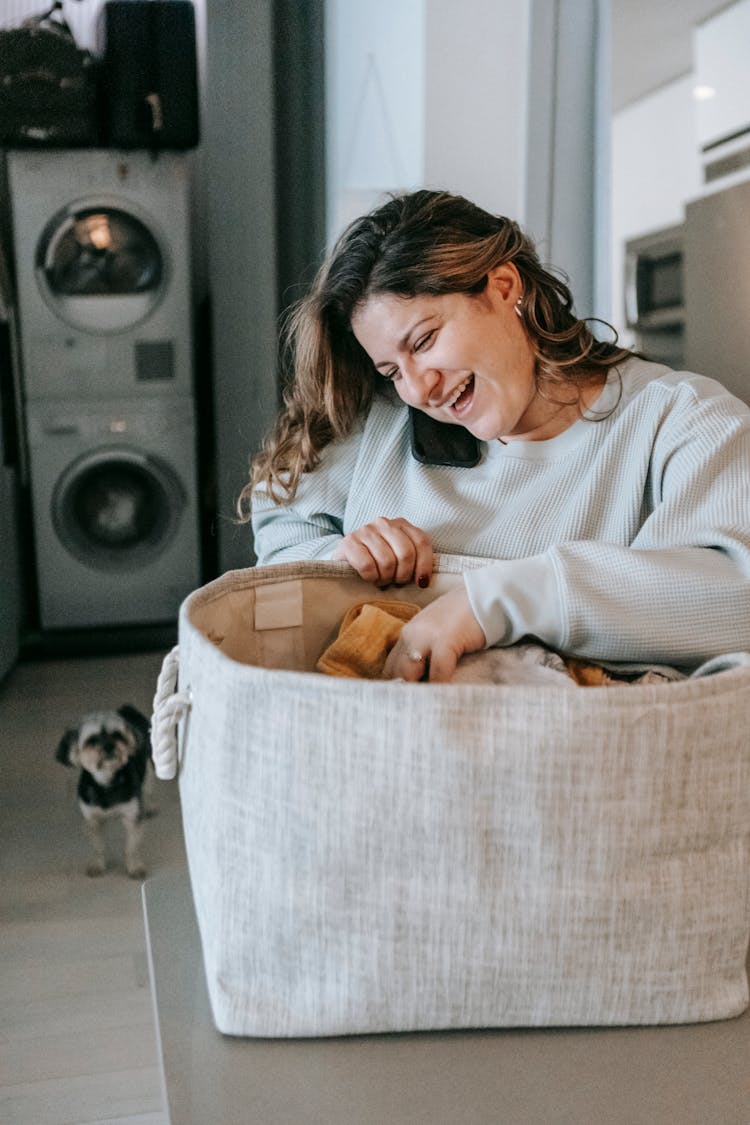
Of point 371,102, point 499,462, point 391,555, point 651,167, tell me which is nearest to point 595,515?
point 499,462

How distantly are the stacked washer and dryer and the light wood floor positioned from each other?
944mm

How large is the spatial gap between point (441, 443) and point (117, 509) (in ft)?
9.45

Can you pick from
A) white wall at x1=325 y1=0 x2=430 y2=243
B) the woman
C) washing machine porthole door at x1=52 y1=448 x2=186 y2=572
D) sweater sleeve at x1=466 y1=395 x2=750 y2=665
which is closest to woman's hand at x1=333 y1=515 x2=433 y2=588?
the woman

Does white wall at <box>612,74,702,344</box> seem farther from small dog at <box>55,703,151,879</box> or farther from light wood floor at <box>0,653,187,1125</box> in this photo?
light wood floor at <box>0,653,187,1125</box>

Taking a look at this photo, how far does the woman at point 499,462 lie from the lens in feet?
2.43

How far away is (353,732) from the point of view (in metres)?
0.51

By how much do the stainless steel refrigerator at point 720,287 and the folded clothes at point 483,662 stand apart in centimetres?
86

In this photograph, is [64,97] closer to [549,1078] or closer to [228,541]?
[228,541]

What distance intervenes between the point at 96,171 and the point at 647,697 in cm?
354

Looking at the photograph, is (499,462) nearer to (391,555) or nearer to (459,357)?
(459,357)

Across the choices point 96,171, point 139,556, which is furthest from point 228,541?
point 96,171

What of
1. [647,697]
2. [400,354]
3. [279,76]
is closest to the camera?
[647,697]

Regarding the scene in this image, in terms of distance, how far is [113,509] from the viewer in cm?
379

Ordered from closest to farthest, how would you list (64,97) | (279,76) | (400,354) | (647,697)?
(647,697), (400,354), (64,97), (279,76)
